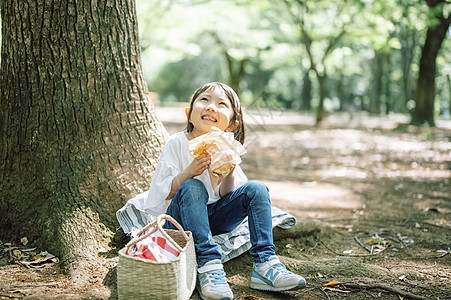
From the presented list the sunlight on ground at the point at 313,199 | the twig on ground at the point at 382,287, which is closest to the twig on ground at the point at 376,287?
the twig on ground at the point at 382,287

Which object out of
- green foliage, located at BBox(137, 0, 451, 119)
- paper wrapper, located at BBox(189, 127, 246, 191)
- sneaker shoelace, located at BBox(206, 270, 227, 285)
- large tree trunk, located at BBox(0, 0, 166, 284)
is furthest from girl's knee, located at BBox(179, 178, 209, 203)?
green foliage, located at BBox(137, 0, 451, 119)

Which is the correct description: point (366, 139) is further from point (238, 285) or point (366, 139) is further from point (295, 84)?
point (295, 84)

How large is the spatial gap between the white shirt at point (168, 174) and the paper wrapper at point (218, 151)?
0.20 metres

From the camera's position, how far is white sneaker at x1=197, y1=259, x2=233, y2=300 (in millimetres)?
2164

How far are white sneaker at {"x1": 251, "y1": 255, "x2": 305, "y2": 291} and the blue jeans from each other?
0.17 ft

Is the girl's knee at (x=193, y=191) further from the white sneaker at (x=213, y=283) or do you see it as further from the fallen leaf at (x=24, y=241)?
the fallen leaf at (x=24, y=241)

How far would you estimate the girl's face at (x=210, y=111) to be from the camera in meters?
2.65

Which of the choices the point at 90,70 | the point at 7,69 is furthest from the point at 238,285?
the point at 7,69

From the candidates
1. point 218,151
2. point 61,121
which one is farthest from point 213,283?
point 61,121

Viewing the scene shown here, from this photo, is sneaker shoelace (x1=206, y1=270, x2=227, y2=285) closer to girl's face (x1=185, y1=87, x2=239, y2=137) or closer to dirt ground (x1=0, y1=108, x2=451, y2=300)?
A: dirt ground (x1=0, y1=108, x2=451, y2=300)

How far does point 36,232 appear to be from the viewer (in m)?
2.65

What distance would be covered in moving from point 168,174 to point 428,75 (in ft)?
44.9

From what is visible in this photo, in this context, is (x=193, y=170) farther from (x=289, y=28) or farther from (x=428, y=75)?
(x=289, y=28)

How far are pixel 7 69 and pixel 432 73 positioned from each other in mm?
14066
